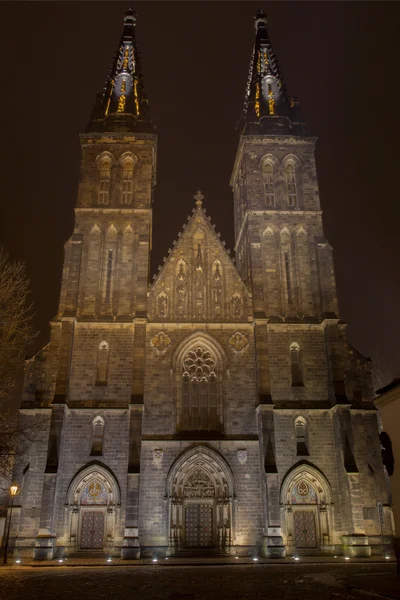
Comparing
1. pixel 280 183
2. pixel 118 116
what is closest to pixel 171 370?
pixel 280 183

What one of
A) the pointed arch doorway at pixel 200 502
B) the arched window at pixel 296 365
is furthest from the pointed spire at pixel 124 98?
the pointed arch doorway at pixel 200 502

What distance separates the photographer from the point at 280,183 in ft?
122

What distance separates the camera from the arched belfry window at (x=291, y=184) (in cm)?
3709

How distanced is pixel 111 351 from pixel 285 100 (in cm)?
2403

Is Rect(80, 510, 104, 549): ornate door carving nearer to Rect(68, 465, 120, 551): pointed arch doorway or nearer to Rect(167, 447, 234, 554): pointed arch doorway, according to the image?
Rect(68, 465, 120, 551): pointed arch doorway

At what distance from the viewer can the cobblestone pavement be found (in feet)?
50.4

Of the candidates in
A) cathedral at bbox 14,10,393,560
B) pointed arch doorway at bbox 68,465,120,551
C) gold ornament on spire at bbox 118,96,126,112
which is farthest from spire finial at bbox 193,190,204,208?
pointed arch doorway at bbox 68,465,120,551

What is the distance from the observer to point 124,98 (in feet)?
134

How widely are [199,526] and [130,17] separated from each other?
4140 centimetres

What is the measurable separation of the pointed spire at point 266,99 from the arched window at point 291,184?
2.90 metres

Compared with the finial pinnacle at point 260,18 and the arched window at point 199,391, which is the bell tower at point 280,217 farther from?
the finial pinnacle at point 260,18

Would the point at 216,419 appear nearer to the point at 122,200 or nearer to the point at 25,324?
the point at 25,324

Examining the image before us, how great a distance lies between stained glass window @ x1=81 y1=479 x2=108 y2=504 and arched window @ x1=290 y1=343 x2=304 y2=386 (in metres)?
12.2

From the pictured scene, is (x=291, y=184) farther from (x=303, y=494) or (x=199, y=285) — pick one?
(x=303, y=494)
